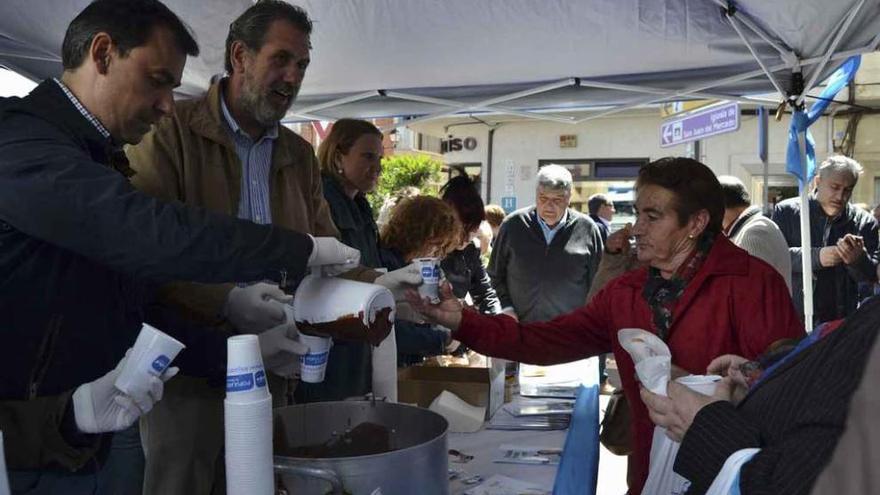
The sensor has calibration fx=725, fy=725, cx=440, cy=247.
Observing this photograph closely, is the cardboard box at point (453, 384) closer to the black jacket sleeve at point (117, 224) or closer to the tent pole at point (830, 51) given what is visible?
the black jacket sleeve at point (117, 224)

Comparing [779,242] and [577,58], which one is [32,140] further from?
[779,242]

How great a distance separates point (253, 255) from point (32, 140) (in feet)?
1.41

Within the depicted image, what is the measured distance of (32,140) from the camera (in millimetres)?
1240

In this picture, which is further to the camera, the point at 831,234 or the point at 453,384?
the point at 831,234

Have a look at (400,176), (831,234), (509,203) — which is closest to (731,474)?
(831,234)

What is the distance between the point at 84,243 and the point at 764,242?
136 inches

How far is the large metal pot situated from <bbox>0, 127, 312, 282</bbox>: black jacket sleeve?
341 millimetres

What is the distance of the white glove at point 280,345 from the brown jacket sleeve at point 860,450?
0.93 m

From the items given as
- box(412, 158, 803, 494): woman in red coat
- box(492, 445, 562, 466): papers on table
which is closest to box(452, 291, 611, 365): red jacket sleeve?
box(412, 158, 803, 494): woman in red coat

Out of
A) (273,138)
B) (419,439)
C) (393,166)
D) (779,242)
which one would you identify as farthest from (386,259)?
(393,166)

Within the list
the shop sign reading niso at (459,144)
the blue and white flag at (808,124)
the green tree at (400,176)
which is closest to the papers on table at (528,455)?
the blue and white flag at (808,124)

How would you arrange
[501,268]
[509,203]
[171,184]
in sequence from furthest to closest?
[509,203] < [501,268] < [171,184]

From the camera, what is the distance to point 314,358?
53.6 inches

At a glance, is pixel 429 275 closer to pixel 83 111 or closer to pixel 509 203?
pixel 83 111
